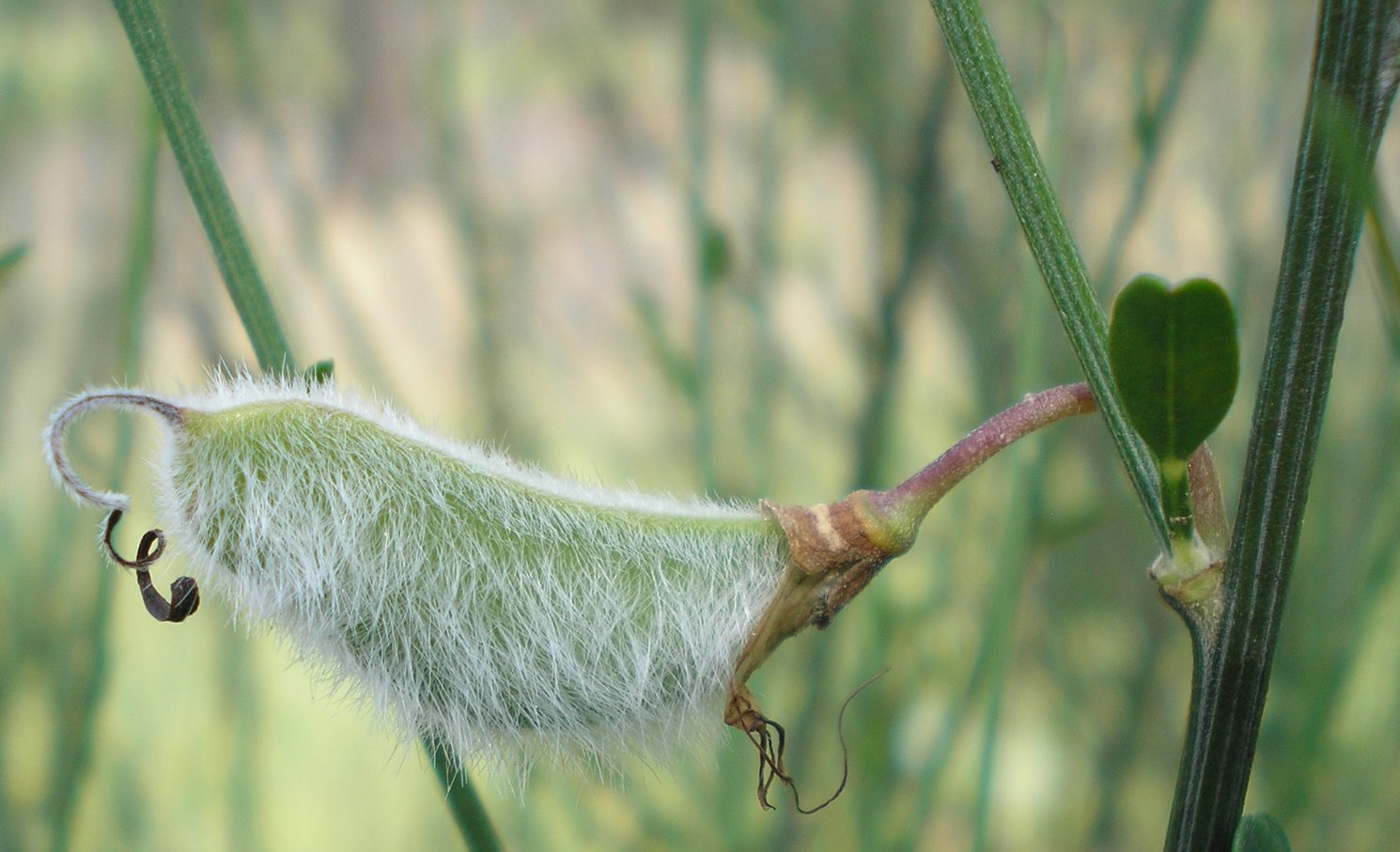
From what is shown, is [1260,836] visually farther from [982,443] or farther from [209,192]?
[209,192]

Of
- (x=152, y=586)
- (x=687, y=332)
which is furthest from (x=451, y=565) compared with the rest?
(x=687, y=332)

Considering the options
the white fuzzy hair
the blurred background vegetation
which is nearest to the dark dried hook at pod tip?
the white fuzzy hair

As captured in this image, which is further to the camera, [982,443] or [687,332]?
[687,332]

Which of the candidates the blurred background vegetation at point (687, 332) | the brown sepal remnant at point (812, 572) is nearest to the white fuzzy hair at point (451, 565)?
the brown sepal remnant at point (812, 572)

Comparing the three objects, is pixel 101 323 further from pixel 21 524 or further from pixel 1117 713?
pixel 1117 713

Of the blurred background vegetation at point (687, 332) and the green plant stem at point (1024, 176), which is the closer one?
the green plant stem at point (1024, 176)

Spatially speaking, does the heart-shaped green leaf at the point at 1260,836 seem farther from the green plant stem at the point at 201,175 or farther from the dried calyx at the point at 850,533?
the green plant stem at the point at 201,175

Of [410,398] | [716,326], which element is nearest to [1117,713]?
[716,326]
